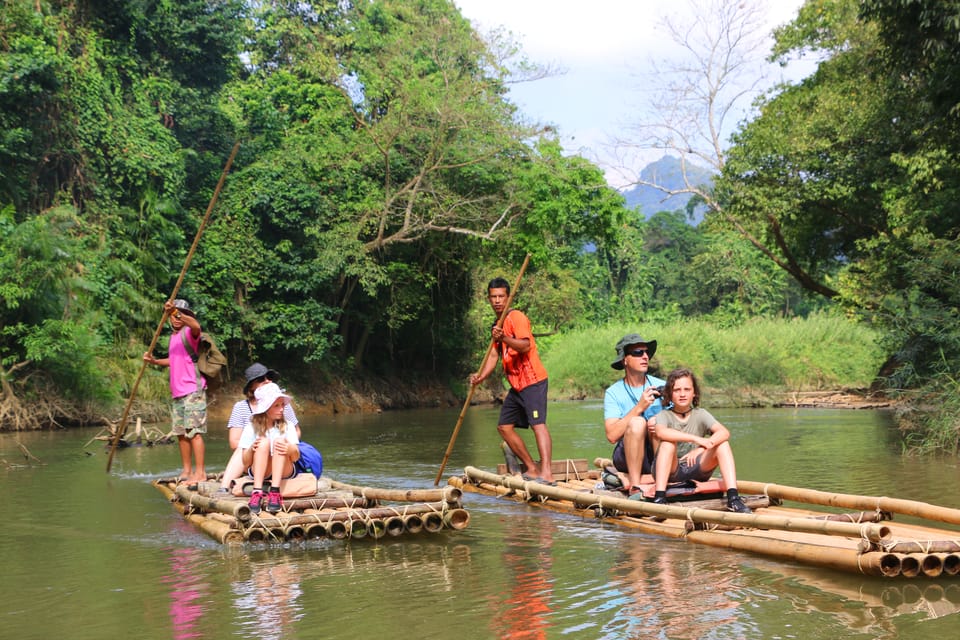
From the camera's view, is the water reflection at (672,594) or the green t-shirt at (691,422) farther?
the green t-shirt at (691,422)

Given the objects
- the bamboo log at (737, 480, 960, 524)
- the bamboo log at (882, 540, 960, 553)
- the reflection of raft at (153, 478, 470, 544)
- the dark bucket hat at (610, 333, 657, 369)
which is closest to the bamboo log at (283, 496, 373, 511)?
the reflection of raft at (153, 478, 470, 544)

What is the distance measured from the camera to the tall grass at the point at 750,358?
23.0 meters

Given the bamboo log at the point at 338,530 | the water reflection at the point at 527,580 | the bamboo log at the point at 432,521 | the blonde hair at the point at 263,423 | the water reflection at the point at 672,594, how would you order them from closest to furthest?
the water reflection at the point at 672,594
the water reflection at the point at 527,580
the bamboo log at the point at 338,530
the bamboo log at the point at 432,521
the blonde hair at the point at 263,423

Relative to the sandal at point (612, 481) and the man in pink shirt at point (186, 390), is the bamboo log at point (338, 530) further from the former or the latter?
the man in pink shirt at point (186, 390)

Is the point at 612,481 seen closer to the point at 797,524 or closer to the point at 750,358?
the point at 797,524

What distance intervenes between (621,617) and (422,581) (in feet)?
4.14

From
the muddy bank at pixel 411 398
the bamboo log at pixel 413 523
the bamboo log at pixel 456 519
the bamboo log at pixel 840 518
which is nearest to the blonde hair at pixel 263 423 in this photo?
the bamboo log at pixel 413 523

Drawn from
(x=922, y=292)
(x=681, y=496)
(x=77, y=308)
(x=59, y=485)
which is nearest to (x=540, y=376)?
(x=681, y=496)

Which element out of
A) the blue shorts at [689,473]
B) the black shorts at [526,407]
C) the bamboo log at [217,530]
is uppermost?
the black shorts at [526,407]

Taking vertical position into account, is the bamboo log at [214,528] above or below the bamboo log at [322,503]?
below

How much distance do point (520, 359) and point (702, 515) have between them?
7.99ft

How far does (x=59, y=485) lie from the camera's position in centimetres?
990

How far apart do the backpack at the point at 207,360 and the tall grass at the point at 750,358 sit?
1468 cm

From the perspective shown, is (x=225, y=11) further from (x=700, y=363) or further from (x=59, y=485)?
(x=59, y=485)
